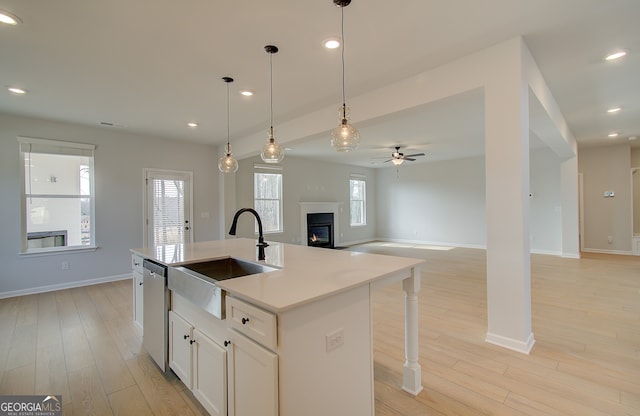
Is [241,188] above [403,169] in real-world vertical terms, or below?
below

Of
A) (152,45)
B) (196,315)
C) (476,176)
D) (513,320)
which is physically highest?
(152,45)

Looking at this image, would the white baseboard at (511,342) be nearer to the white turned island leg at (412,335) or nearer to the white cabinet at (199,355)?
the white turned island leg at (412,335)

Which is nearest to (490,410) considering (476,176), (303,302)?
(303,302)

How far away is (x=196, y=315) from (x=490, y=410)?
1963 mm

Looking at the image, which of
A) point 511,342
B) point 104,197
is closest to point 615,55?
point 511,342

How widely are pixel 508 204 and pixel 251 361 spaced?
7.86 ft

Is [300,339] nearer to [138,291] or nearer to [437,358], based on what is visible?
[437,358]

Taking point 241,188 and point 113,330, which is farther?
point 241,188

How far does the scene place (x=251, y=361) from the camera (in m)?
1.29

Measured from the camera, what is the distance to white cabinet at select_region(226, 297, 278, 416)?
3.83 ft

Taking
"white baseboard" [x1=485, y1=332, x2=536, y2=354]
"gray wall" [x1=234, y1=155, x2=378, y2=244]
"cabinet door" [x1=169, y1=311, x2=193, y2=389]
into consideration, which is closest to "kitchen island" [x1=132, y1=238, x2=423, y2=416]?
"cabinet door" [x1=169, y1=311, x2=193, y2=389]

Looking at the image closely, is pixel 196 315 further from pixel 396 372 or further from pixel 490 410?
pixel 490 410

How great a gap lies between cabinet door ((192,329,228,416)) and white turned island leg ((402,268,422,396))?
1.22m

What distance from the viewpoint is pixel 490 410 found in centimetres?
175
